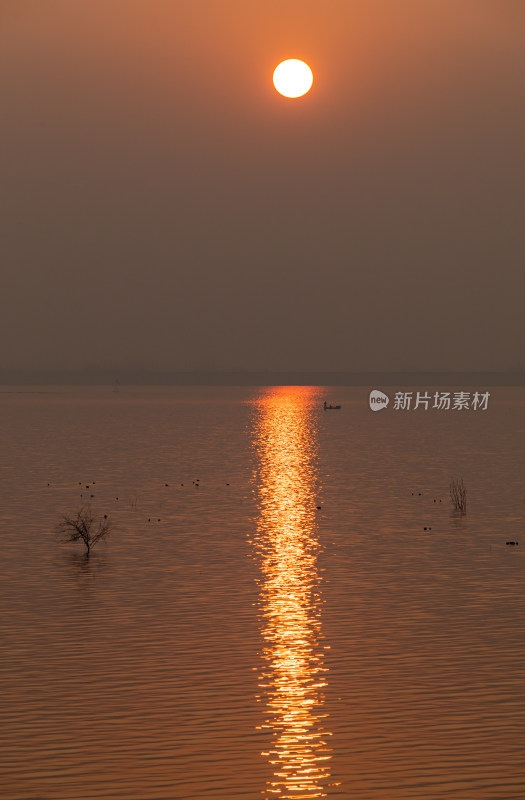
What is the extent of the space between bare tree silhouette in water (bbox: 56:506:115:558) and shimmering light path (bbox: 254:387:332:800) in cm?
558

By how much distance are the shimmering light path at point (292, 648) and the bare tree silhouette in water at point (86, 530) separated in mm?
5577

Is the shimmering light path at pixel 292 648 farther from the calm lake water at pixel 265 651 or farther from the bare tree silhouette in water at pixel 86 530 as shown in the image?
the bare tree silhouette in water at pixel 86 530

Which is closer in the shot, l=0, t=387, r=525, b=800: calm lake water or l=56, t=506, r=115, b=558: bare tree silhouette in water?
l=0, t=387, r=525, b=800: calm lake water

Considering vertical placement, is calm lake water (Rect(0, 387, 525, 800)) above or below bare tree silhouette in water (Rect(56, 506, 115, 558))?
below

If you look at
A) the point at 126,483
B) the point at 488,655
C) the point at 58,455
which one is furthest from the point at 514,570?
the point at 58,455

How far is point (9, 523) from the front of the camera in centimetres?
4631

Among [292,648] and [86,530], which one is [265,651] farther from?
[86,530]

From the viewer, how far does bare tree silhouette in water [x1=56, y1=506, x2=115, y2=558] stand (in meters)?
39.5

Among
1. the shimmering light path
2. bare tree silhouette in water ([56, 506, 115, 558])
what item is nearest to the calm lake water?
the shimmering light path

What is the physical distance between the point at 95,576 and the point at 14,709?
14140 millimetres

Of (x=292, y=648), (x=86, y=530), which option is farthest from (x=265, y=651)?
(x=86, y=530)

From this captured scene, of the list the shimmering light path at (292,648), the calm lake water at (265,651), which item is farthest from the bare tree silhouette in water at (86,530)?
the shimmering light path at (292,648)

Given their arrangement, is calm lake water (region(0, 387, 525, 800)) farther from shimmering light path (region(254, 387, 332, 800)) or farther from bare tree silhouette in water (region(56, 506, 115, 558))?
bare tree silhouette in water (region(56, 506, 115, 558))

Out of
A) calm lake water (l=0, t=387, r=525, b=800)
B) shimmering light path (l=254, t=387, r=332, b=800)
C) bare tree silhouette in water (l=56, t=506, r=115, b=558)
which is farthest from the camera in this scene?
bare tree silhouette in water (l=56, t=506, r=115, b=558)
